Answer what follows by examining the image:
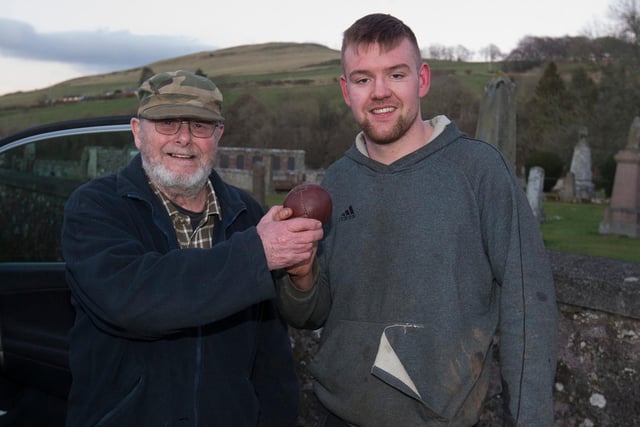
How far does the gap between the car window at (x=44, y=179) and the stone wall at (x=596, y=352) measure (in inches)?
71.2

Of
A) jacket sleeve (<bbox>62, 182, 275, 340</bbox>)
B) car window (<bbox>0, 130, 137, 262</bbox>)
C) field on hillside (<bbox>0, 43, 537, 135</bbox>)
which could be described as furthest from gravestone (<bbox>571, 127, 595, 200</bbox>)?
jacket sleeve (<bbox>62, 182, 275, 340</bbox>)

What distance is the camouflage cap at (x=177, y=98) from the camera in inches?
Result: 105

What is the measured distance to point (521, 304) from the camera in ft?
7.39

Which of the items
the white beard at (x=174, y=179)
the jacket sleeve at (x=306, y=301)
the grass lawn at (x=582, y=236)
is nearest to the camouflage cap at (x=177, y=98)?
the white beard at (x=174, y=179)

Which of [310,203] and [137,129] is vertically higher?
[137,129]

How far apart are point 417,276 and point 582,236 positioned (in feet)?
46.0

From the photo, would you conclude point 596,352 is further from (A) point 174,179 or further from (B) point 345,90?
(A) point 174,179

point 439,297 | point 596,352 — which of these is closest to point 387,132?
point 439,297

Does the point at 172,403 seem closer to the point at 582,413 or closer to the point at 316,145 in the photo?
the point at 582,413

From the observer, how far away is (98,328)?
8.00 ft

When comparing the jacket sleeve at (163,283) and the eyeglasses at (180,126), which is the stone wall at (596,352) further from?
the eyeglasses at (180,126)

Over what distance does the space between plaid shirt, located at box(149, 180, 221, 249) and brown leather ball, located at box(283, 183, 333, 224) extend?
0.61m

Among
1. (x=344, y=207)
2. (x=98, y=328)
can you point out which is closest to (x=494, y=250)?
(x=344, y=207)

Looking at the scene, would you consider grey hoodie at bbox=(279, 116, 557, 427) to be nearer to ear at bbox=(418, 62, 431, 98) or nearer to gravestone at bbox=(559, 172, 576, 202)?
ear at bbox=(418, 62, 431, 98)
